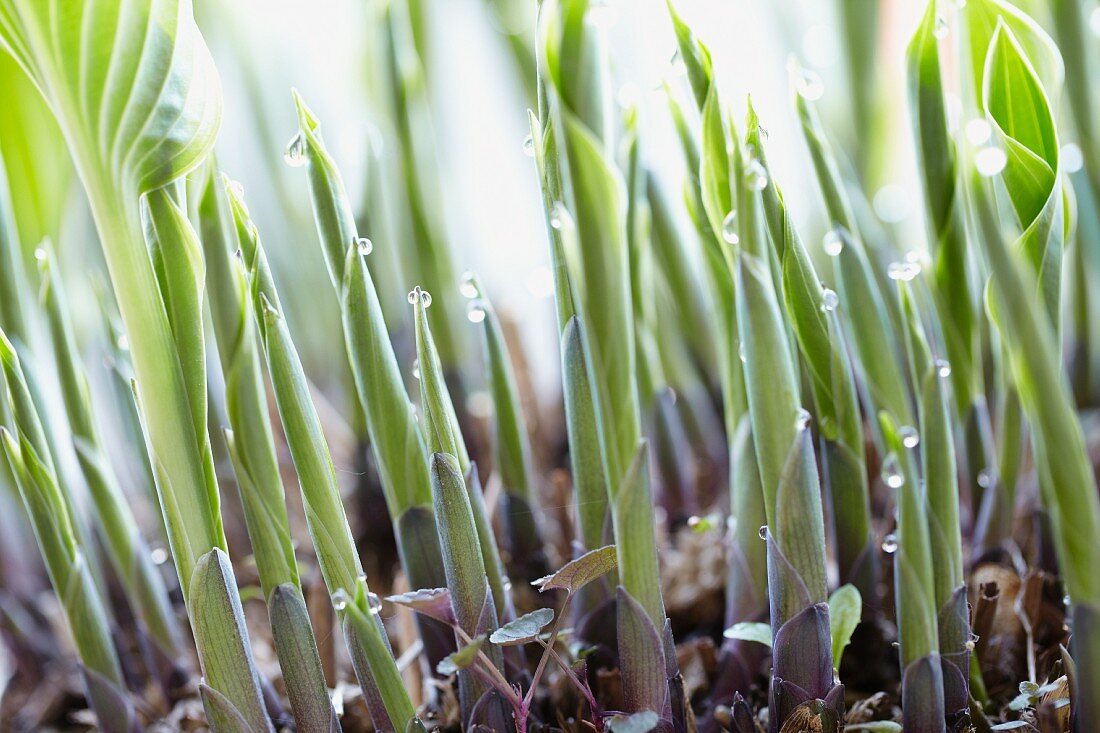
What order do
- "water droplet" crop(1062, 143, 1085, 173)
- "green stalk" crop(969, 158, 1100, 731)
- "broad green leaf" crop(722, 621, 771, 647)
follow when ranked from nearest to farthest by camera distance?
"green stalk" crop(969, 158, 1100, 731)
"broad green leaf" crop(722, 621, 771, 647)
"water droplet" crop(1062, 143, 1085, 173)

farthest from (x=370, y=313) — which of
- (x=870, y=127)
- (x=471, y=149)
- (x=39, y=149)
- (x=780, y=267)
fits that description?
(x=471, y=149)

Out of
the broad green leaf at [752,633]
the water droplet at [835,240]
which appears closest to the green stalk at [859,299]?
the water droplet at [835,240]

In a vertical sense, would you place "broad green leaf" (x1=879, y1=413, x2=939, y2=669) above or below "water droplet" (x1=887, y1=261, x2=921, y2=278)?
below

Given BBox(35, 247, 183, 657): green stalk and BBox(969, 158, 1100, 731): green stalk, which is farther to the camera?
BBox(35, 247, 183, 657): green stalk

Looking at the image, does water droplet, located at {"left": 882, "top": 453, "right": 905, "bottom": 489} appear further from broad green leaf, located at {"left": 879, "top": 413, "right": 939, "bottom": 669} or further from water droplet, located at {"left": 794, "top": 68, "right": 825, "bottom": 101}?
water droplet, located at {"left": 794, "top": 68, "right": 825, "bottom": 101}

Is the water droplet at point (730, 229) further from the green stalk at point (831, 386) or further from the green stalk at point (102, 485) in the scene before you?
the green stalk at point (102, 485)

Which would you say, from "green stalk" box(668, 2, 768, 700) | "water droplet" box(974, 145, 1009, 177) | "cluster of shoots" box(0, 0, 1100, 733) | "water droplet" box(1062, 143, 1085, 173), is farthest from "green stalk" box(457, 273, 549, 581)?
"water droplet" box(1062, 143, 1085, 173)

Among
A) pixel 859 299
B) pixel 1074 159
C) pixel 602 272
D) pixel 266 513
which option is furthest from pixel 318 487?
pixel 1074 159
